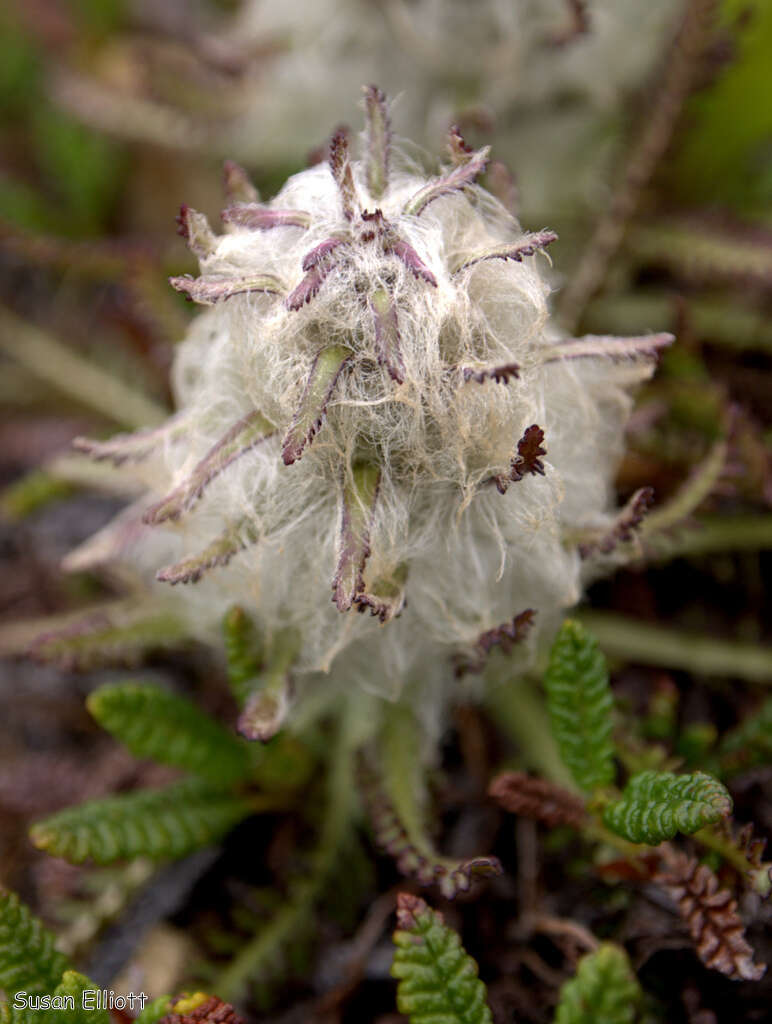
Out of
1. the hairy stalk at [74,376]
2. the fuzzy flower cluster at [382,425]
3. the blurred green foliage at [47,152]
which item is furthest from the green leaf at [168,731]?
the blurred green foliage at [47,152]

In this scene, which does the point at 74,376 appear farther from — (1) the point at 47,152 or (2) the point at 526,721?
(2) the point at 526,721

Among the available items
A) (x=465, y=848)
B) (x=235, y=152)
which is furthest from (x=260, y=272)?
(x=235, y=152)

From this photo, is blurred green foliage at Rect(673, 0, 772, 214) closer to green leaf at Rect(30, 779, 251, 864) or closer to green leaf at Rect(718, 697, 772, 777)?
green leaf at Rect(718, 697, 772, 777)

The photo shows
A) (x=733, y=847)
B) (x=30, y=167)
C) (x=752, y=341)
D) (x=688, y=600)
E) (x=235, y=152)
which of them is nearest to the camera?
(x=733, y=847)

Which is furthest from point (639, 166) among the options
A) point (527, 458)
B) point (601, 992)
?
point (601, 992)

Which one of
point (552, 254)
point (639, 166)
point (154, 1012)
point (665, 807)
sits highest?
point (639, 166)

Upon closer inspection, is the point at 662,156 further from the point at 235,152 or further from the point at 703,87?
the point at 235,152
